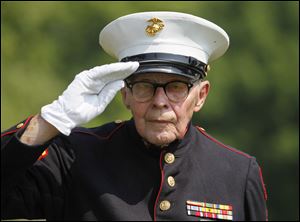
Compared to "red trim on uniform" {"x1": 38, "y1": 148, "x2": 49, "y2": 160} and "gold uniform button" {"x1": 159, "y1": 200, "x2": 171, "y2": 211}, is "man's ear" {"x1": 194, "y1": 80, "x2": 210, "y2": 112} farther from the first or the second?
"red trim on uniform" {"x1": 38, "y1": 148, "x2": 49, "y2": 160}

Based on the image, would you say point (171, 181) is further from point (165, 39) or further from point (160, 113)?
point (165, 39)

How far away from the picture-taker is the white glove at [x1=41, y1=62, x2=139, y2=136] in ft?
8.00

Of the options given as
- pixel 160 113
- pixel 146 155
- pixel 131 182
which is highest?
pixel 160 113

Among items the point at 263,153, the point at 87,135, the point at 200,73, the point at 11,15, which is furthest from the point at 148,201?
the point at 11,15

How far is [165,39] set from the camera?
275 cm

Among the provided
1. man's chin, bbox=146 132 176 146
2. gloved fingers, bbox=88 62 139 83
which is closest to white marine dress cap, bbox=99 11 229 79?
gloved fingers, bbox=88 62 139 83

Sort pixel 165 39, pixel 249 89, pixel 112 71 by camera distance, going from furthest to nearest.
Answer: pixel 249 89 < pixel 165 39 < pixel 112 71

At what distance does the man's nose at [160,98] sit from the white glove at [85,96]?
0.48 ft

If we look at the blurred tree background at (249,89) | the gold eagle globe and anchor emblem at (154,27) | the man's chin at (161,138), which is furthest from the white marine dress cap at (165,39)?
the blurred tree background at (249,89)

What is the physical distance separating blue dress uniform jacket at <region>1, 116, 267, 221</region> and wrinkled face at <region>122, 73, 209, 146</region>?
0.13 m

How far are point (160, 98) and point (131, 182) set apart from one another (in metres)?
0.36

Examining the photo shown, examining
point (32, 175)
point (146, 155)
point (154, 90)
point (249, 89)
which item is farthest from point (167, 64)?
point (249, 89)

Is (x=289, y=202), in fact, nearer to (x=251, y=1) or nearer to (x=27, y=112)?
(x=251, y=1)

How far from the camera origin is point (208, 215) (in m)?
2.74
